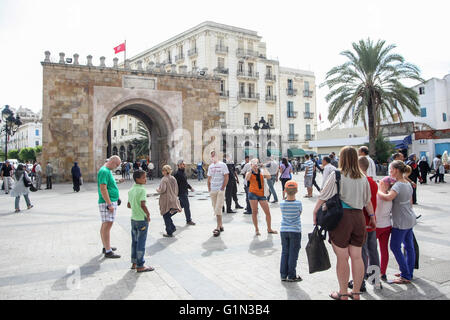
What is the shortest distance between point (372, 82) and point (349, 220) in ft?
61.7

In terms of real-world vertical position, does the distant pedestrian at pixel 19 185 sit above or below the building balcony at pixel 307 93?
below

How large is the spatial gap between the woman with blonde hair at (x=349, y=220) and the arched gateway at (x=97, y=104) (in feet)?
65.4

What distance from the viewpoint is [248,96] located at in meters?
38.7

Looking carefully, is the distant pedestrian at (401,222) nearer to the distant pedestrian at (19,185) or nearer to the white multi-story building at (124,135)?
the distant pedestrian at (19,185)

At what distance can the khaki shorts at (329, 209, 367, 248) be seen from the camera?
11.4 feet

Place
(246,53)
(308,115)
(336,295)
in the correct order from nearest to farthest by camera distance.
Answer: (336,295), (246,53), (308,115)

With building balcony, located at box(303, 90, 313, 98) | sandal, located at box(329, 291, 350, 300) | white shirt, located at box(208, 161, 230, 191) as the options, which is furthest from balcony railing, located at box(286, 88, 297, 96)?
sandal, located at box(329, 291, 350, 300)

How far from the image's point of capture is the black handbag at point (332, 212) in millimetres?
3441

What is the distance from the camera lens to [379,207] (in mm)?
4242

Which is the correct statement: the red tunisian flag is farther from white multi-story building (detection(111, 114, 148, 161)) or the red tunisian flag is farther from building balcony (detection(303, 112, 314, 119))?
building balcony (detection(303, 112, 314, 119))

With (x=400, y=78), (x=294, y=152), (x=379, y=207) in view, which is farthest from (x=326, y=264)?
(x=294, y=152)

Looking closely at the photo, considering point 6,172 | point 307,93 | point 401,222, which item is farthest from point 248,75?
point 401,222

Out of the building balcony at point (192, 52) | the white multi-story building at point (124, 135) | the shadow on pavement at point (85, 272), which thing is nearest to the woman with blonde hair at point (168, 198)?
the shadow on pavement at point (85, 272)

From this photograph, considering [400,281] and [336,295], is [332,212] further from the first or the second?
[400,281]
